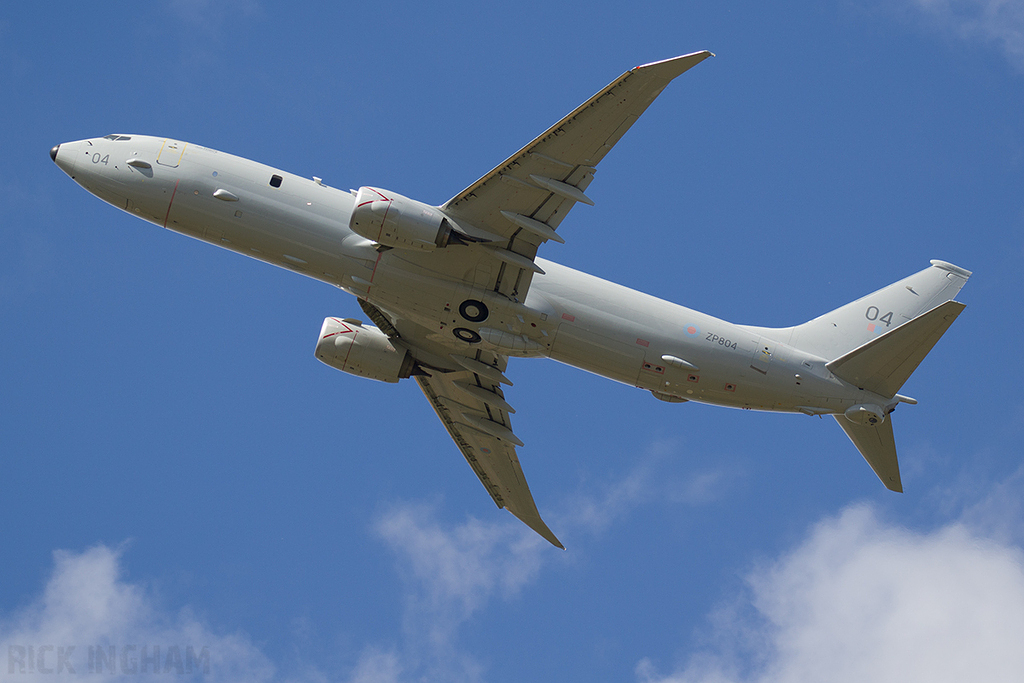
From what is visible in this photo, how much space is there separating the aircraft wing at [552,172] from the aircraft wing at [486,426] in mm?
7026

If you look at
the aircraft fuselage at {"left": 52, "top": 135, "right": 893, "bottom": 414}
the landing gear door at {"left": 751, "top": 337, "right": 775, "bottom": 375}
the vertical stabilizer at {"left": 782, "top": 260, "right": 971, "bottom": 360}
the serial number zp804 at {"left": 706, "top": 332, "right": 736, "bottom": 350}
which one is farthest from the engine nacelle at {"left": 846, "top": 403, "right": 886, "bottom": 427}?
the serial number zp804 at {"left": 706, "top": 332, "right": 736, "bottom": 350}

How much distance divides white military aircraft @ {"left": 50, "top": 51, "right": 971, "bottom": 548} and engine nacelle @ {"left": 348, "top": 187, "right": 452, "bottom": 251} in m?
0.05

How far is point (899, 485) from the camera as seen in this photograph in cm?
4022

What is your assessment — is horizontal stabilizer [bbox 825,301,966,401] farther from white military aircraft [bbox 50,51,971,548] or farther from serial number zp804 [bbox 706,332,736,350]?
serial number zp804 [bbox 706,332,736,350]

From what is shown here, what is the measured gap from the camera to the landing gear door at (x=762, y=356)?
38188 millimetres

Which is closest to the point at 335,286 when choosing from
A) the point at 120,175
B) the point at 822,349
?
the point at 120,175

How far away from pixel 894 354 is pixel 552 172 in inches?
586

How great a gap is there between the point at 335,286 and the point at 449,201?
5.86m

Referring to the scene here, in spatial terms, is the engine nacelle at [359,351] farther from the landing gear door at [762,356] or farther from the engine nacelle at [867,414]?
the engine nacelle at [867,414]

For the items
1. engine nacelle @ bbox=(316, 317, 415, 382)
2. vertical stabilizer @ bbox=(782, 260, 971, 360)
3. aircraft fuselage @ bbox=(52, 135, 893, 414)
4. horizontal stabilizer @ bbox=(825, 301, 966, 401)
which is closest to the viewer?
horizontal stabilizer @ bbox=(825, 301, 966, 401)

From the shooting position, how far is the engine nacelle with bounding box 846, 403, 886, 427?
37.8 m

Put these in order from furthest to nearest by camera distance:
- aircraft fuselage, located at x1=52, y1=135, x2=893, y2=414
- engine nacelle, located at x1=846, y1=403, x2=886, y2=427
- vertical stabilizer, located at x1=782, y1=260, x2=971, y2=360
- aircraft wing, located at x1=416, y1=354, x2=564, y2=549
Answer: aircraft wing, located at x1=416, y1=354, x2=564, y2=549
vertical stabilizer, located at x1=782, y1=260, x2=971, y2=360
engine nacelle, located at x1=846, y1=403, x2=886, y2=427
aircraft fuselage, located at x1=52, y1=135, x2=893, y2=414

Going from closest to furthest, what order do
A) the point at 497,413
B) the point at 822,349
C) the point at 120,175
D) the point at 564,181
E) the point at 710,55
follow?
the point at 710,55 < the point at 564,181 < the point at 120,175 < the point at 822,349 < the point at 497,413

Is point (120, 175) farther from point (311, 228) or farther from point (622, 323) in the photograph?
point (622, 323)
